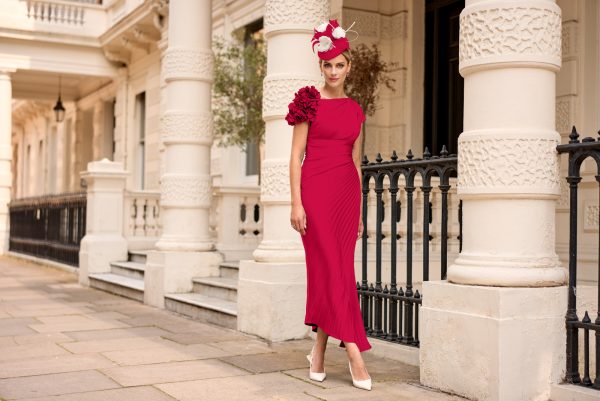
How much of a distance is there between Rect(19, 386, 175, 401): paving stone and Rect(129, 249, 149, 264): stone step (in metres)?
6.42

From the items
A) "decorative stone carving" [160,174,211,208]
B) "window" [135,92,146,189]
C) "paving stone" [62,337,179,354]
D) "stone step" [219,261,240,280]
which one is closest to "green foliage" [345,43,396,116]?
"decorative stone carving" [160,174,211,208]

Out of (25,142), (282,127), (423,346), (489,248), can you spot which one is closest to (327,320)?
(423,346)

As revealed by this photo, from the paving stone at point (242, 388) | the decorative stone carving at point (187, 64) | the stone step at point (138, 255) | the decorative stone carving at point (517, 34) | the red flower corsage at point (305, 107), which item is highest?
the decorative stone carving at point (187, 64)

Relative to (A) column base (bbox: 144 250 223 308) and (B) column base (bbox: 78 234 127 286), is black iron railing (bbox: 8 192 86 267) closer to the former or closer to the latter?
(B) column base (bbox: 78 234 127 286)

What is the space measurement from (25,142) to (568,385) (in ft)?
101

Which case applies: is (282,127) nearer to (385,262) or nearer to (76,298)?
(385,262)

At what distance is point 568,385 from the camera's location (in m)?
4.09

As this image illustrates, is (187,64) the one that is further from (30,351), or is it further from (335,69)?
(335,69)

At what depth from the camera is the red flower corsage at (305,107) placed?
4.48 meters

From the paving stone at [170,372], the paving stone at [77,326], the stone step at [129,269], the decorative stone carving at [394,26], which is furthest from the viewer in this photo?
the decorative stone carving at [394,26]

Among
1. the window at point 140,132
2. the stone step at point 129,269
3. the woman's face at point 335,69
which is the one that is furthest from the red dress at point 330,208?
the window at point 140,132

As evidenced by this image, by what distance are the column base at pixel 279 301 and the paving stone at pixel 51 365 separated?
1334 mm

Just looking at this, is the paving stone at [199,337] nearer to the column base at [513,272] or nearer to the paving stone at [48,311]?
the paving stone at [48,311]

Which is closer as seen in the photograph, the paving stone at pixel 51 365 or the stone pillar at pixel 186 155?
the paving stone at pixel 51 365
